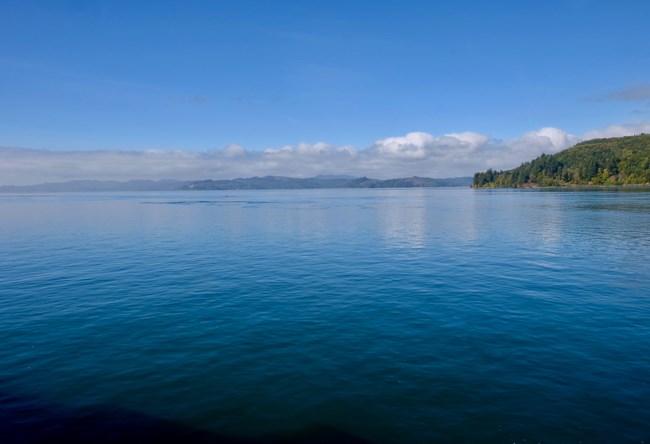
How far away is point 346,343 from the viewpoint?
21578mm

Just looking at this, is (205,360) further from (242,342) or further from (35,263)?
(35,263)

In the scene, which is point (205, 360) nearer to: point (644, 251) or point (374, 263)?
point (374, 263)

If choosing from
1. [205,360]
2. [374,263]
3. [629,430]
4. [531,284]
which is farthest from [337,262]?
[629,430]

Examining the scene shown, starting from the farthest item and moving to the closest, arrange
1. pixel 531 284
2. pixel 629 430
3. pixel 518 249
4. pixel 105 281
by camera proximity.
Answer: pixel 518 249, pixel 105 281, pixel 531 284, pixel 629 430

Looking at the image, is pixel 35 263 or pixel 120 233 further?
pixel 120 233

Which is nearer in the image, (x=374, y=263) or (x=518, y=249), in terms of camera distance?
(x=374, y=263)

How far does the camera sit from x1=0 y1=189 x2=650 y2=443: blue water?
15211 mm

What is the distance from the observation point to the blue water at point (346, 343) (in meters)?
15.2

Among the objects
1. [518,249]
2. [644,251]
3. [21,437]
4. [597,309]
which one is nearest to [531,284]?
[597,309]

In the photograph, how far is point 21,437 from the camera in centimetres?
1409

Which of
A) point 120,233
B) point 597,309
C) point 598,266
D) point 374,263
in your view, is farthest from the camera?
point 120,233

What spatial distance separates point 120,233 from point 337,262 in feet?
157

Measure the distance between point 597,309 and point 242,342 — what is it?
23.7 metres

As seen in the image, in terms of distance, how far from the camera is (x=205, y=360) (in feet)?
64.6
